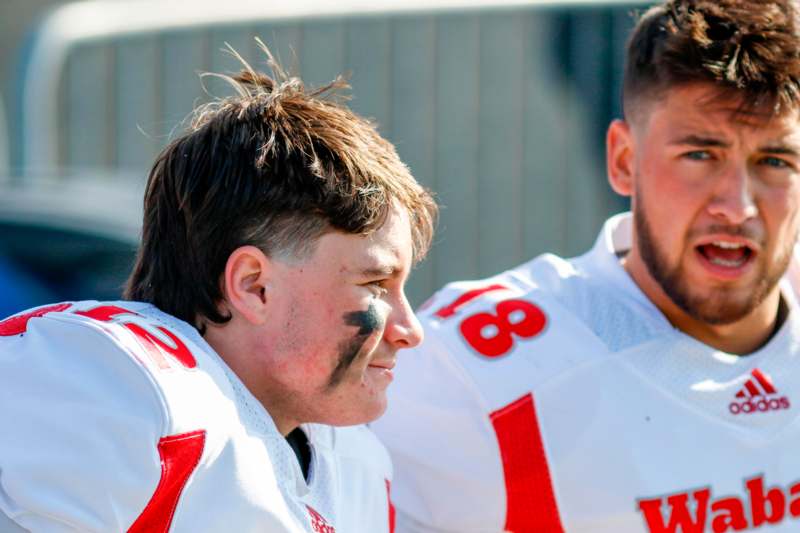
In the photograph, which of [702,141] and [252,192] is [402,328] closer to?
[252,192]

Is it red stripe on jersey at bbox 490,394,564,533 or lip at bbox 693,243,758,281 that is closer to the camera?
red stripe on jersey at bbox 490,394,564,533

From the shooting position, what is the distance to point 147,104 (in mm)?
5254

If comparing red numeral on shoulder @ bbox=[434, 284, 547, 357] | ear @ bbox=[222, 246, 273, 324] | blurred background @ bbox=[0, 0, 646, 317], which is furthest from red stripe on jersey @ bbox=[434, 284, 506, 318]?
blurred background @ bbox=[0, 0, 646, 317]

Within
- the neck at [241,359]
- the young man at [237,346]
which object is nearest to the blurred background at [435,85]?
the young man at [237,346]

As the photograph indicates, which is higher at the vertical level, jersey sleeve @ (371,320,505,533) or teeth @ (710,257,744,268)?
teeth @ (710,257,744,268)

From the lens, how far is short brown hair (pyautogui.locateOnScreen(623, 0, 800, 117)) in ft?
8.46

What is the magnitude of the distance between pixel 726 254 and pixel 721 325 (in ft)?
0.51

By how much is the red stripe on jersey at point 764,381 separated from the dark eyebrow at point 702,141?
1.49 ft

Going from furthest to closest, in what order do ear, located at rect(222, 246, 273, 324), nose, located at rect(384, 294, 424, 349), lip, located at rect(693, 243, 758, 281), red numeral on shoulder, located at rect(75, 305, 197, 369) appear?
lip, located at rect(693, 243, 758, 281) → nose, located at rect(384, 294, 424, 349) → ear, located at rect(222, 246, 273, 324) → red numeral on shoulder, located at rect(75, 305, 197, 369)

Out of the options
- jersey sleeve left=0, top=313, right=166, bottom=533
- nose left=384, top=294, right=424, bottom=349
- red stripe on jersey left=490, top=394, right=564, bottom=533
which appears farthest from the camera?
red stripe on jersey left=490, top=394, right=564, bottom=533

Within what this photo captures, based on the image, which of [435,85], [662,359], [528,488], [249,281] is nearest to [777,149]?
[662,359]

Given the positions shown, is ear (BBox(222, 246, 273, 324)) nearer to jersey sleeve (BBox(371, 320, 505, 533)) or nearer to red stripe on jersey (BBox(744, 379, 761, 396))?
jersey sleeve (BBox(371, 320, 505, 533))

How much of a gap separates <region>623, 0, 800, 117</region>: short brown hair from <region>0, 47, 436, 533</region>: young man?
71cm

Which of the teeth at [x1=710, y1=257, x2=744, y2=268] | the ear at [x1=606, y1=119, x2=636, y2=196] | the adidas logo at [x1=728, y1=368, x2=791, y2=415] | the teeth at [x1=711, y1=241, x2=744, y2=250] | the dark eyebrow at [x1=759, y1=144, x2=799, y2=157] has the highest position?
the dark eyebrow at [x1=759, y1=144, x2=799, y2=157]
